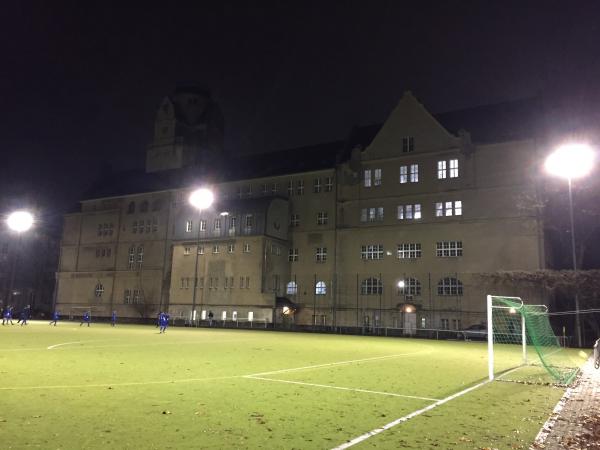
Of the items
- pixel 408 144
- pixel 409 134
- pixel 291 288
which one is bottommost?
pixel 291 288

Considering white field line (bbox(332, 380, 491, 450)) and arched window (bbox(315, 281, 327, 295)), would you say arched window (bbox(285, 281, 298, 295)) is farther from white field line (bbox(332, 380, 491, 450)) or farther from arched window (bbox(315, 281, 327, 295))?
white field line (bbox(332, 380, 491, 450))

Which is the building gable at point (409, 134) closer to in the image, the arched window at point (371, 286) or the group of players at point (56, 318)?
the arched window at point (371, 286)

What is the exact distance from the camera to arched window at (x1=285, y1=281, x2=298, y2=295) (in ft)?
204

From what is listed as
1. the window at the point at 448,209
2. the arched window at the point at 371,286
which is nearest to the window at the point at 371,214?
the window at the point at 448,209

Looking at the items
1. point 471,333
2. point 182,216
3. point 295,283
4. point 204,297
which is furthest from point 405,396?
point 182,216

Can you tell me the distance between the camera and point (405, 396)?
11750mm

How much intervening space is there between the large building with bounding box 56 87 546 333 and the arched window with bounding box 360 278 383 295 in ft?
0.50

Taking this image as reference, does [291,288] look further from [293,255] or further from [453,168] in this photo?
[453,168]

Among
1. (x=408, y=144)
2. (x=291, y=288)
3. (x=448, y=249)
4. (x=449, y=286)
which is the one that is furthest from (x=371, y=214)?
(x=291, y=288)

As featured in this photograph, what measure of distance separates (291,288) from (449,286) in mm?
20854

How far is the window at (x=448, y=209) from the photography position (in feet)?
175

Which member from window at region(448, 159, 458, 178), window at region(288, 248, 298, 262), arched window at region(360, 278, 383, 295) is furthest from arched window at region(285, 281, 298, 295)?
window at region(448, 159, 458, 178)

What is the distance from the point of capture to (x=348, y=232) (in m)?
59.8

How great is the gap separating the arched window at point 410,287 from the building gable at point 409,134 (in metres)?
15.6
